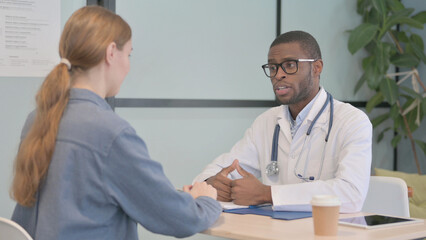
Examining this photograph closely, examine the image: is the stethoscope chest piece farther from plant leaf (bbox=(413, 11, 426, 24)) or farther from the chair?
plant leaf (bbox=(413, 11, 426, 24))

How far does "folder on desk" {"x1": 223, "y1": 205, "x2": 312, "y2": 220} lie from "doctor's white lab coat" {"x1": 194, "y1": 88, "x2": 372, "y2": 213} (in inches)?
1.6

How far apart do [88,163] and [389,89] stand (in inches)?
143

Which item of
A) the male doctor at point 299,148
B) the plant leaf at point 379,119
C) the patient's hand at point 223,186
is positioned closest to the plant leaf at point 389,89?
the plant leaf at point 379,119

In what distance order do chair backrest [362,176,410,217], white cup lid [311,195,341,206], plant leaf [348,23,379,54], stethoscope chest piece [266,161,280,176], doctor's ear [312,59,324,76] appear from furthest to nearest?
plant leaf [348,23,379,54], doctor's ear [312,59,324,76], stethoscope chest piece [266,161,280,176], chair backrest [362,176,410,217], white cup lid [311,195,341,206]

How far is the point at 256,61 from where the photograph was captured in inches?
172

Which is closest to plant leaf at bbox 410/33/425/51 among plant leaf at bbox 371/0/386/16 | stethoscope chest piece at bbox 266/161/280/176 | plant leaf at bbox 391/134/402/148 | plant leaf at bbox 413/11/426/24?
plant leaf at bbox 413/11/426/24

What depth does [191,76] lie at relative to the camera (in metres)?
4.03

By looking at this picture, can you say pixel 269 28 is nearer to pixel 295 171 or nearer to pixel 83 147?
pixel 295 171

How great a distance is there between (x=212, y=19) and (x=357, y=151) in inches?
80.1

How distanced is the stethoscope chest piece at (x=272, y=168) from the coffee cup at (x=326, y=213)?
3.00 ft

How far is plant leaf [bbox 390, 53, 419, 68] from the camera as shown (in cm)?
485

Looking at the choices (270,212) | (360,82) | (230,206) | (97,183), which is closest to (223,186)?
(230,206)

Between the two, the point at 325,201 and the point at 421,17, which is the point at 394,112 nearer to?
the point at 421,17

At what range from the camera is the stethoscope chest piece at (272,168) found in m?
2.66
